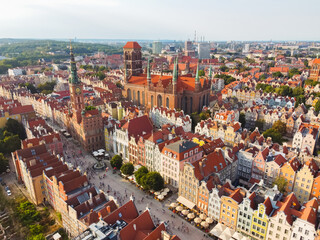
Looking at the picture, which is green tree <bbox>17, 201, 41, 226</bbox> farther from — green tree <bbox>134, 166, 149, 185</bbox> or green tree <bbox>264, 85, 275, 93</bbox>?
green tree <bbox>264, 85, 275, 93</bbox>

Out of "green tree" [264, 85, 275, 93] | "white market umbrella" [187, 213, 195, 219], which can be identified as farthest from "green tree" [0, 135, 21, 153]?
"green tree" [264, 85, 275, 93]

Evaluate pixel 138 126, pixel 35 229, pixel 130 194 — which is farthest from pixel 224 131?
pixel 35 229

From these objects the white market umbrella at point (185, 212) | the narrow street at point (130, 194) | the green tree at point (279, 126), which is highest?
the green tree at point (279, 126)

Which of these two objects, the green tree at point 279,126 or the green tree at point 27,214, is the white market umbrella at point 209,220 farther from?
Answer: the green tree at point 279,126

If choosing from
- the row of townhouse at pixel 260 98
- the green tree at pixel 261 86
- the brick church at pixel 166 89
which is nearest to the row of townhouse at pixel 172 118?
the brick church at pixel 166 89

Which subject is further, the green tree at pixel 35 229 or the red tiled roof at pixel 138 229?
the green tree at pixel 35 229

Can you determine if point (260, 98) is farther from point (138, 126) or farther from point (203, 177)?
point (203, 177)

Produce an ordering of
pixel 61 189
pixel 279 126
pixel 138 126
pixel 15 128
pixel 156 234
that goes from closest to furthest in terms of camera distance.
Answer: pixel 156 234 → pixel 61 189 → pixel 138 126 → pixel 279 126 → pixel 15 128

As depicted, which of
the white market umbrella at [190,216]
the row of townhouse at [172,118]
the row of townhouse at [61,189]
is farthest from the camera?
the row of townhouse at [172,118]
